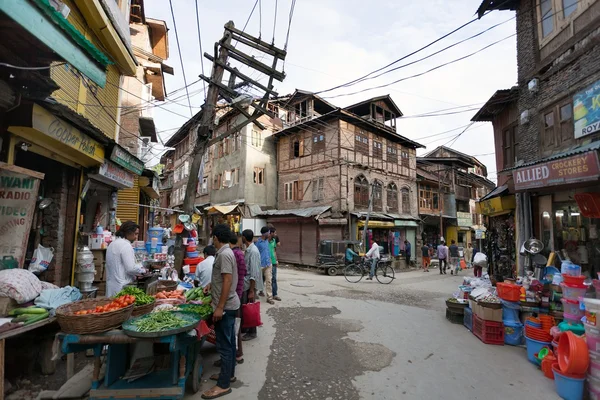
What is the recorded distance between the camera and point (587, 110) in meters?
7.25

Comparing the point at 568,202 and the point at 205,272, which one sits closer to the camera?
the point at 205,272

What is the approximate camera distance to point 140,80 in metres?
→ 15.1

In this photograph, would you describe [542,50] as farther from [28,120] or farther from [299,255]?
[299,255]

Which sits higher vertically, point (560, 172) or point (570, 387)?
point (560, 172)

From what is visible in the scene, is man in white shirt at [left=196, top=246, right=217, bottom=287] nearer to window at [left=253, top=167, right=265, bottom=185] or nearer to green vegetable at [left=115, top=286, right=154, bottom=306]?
green vegetable at [left=115, top=286, right=154, bottom=306]

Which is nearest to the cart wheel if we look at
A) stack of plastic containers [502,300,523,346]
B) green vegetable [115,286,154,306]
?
green vegetable [115,286,154,306]

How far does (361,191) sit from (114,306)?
65.5ft

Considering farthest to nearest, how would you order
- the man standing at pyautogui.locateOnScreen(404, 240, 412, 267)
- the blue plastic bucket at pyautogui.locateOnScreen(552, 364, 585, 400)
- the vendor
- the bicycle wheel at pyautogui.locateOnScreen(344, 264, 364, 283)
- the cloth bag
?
1. the man standing at pyautogui.locateOnScreen(404, 240, 412, 267)
2. the bicycle wheel at pyautogui.locateOnScreen(344, 264, 364, 283)
3. the cloth bag
4. the vendor
5. the blue plastic bucket at pyautogui.locateOnScreen(552, 364, 585, 400)

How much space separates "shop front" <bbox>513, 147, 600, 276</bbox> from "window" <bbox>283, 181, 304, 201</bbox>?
15.8 metres

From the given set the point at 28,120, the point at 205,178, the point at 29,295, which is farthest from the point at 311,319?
the point at 205,178

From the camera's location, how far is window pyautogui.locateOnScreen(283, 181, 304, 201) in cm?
2345

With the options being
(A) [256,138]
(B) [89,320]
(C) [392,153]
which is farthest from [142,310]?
(C) [392,153]

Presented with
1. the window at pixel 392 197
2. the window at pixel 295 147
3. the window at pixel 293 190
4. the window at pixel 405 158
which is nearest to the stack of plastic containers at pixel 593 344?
the window at pixel 293 190

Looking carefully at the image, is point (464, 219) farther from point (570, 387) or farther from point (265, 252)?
point (570, 387)
